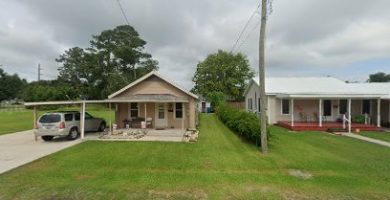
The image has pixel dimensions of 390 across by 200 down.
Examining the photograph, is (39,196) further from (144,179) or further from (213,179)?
(213,179)

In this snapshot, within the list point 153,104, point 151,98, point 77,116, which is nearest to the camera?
point 77,116

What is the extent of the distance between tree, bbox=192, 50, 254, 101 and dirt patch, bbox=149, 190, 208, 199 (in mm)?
55156

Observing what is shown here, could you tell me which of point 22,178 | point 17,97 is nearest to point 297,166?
point 22,178

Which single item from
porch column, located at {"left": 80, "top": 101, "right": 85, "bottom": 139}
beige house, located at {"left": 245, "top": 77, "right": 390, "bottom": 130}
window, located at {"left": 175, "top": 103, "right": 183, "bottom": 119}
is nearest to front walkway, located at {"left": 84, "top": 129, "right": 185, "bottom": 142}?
porch column, located at {"left": 80, "top": 101, "right": 85, "bottom": 139}

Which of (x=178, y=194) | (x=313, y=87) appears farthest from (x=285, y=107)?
(x=178, y=194)

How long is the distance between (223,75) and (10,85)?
255ft

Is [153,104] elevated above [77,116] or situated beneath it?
elevated above

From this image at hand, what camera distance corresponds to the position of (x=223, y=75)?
64.8 metres

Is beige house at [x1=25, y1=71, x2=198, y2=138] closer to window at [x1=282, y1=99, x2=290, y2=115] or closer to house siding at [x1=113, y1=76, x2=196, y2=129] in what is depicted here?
house siding at [x1=113, y1=76, x2=196, y2=129]

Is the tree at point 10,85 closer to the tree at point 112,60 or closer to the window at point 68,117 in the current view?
the tree at point 112,60

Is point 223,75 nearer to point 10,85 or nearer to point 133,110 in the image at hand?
point 133,110

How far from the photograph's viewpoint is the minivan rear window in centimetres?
1636

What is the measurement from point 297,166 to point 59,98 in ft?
199

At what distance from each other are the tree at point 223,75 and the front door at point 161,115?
4029cm
